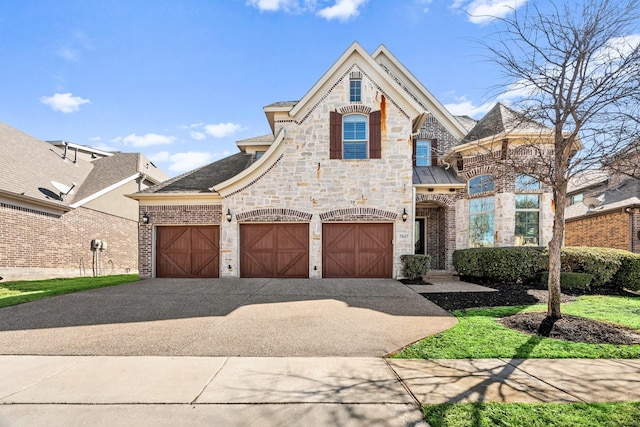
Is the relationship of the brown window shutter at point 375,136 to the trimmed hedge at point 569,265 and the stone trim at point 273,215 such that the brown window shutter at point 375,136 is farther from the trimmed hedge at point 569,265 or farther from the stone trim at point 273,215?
the trimmed hedge at point 569,265

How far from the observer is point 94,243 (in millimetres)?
16797

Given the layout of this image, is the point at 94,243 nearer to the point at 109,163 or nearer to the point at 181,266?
the point at 109,163

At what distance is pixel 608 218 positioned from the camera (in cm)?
1537

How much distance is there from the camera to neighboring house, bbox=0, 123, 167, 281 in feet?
42.9

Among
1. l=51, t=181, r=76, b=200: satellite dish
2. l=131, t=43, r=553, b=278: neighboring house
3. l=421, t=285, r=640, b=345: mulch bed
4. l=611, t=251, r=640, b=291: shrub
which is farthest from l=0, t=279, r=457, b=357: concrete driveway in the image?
l=51, t=181, r=76, b=200: satellite dish

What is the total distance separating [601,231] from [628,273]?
6908 mm

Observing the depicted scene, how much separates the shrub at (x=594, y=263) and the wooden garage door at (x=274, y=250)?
29.0 ft

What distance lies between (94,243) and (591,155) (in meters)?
20.6

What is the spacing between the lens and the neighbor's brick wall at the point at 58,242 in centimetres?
1280

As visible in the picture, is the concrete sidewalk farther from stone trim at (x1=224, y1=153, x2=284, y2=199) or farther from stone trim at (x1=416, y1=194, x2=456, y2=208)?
stone trim at (x1=416, y1=194, x2=456, y2=208)

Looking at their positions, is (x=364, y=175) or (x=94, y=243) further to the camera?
(x=94, y=243)

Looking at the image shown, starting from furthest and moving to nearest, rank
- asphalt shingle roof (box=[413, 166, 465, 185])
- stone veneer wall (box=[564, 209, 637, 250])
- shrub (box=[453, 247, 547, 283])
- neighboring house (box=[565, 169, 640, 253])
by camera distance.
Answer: stone veneer wall (box=[564, 209, 637, 250]) → neighboring house (box=[565, 169, 640, 253]) → asphalt shingle roof (box=[413, 166, 465, 185]) → shrub (box=[453, 247, 547, 283])

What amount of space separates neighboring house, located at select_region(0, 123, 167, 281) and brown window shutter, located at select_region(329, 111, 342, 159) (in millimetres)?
12204

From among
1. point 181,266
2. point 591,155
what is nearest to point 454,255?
point 591,155
